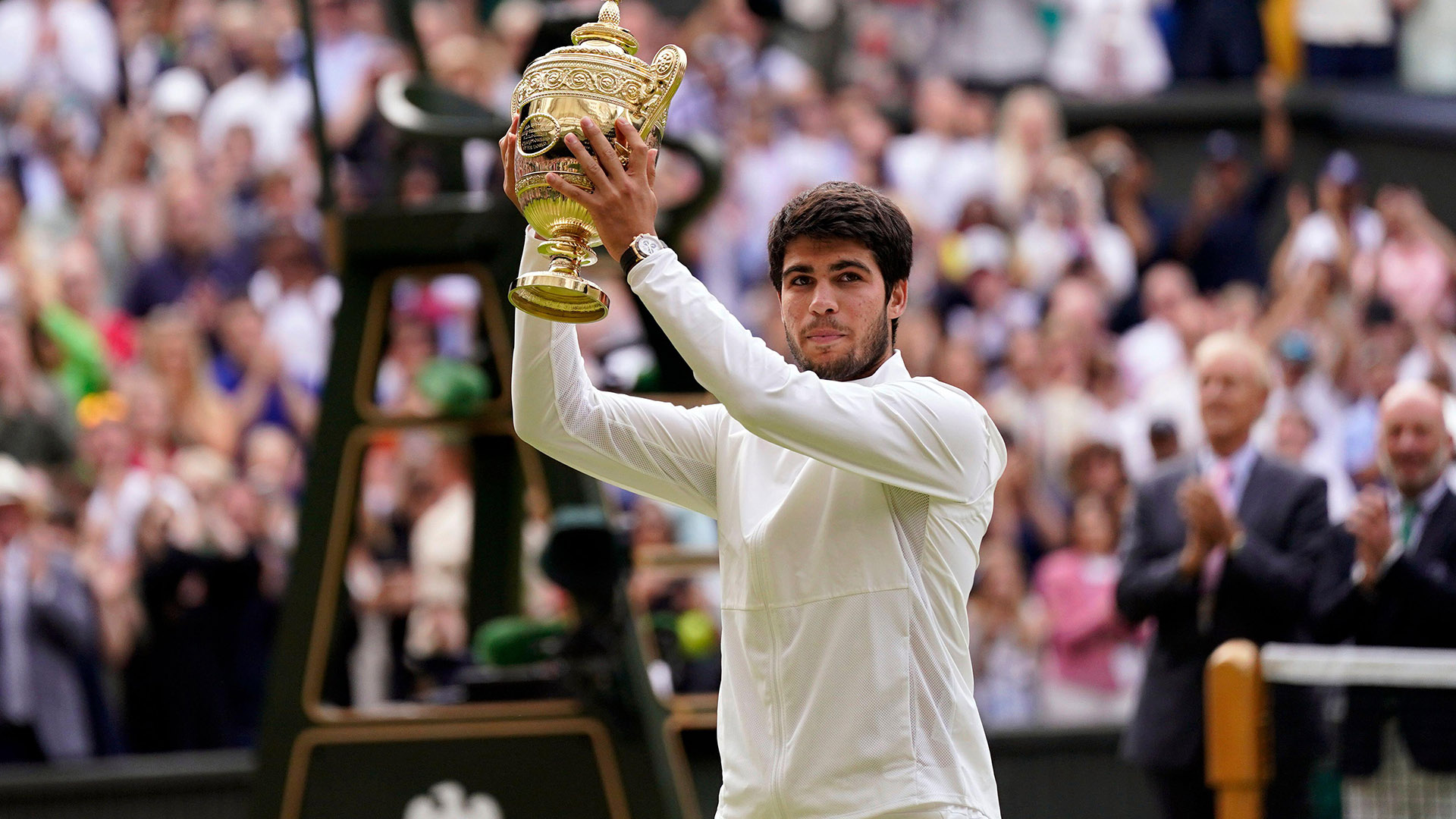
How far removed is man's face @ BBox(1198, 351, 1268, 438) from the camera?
19.6 feet

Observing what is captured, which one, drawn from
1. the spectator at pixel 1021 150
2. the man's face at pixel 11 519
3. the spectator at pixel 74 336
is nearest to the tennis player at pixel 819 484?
the man's face at pixel 11 519

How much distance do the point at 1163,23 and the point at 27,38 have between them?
7.73 m

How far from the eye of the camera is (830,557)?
3.34 m

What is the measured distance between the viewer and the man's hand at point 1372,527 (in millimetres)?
5574

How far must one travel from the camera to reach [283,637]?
19.5 ft

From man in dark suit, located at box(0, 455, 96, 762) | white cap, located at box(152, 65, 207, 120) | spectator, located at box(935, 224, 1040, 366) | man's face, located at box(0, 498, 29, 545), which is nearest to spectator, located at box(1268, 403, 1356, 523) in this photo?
spectator, located at box(935, 224, 1040, 366)

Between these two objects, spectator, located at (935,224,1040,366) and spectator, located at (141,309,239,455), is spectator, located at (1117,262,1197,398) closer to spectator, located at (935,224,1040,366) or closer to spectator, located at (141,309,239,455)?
spectator, located at (935,224,1040,366)

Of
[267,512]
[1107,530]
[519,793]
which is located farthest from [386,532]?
[519,793]

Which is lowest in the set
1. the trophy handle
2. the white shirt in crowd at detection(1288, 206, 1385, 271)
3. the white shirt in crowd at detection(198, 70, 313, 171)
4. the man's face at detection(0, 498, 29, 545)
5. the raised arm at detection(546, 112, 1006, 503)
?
the man's face at detection(0, 498, 29, 545)

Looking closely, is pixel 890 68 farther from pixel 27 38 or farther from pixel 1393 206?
pixel 27 38

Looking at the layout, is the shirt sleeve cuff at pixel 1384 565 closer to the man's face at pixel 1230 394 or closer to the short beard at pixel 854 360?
the man's face at pixel 1230 394

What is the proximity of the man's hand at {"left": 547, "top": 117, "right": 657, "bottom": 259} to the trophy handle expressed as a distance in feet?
0.49

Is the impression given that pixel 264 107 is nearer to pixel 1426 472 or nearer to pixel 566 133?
pixel 1426 472

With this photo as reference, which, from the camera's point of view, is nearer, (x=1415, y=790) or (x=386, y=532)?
(x=1415, y=790)
